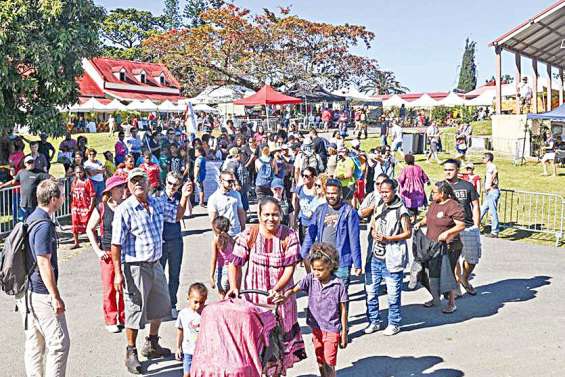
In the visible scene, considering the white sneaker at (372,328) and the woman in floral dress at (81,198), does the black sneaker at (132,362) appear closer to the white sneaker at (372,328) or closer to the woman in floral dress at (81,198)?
the white sneaker at (372,328)

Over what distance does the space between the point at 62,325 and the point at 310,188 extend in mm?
4888

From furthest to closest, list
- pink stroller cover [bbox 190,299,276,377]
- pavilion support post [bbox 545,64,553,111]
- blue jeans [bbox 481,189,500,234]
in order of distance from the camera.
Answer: pavilion support post [bbox 545,64,553,111] < blue jeans [bbox 481,189,500,234] < pink stroller cover [bbox 190,299,276,377]

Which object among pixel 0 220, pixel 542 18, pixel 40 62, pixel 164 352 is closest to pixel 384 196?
pixel 164 352

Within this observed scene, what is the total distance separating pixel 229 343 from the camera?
438 cm

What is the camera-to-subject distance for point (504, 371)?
6.28 metres

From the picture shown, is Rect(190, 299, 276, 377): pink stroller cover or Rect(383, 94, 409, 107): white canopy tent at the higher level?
Rect(383, 94, 409, 107): white canopy tent

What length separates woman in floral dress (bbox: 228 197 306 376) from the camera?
536 cm

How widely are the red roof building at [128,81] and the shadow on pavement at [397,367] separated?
48.6 metres

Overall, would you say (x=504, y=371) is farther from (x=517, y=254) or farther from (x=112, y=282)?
A: (x=517, y=254)

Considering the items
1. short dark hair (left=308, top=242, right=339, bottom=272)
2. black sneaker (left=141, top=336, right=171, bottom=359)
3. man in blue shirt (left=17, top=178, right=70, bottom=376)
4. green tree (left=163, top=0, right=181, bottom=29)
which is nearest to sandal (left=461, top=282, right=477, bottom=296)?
short dark hair (left=308, top=242, right=339, bottom=272)

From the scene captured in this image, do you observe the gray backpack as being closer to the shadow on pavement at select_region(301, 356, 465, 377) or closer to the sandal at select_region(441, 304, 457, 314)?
the shadow on pavement at select_region(301, 356, 465, 377)

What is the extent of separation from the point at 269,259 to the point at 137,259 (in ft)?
4.38

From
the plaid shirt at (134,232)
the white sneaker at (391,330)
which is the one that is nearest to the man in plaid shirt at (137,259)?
the plaid shirt at (134,232)

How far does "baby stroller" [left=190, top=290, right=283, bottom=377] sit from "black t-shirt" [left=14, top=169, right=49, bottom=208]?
7228 millimetres
